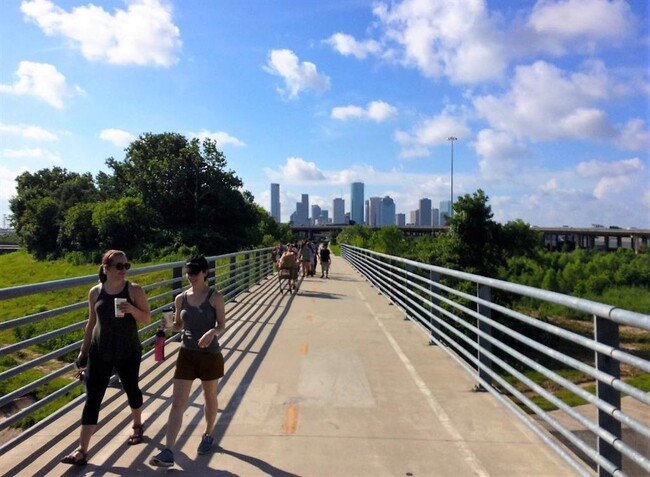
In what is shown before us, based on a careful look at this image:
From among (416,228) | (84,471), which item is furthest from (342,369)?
(416,228)

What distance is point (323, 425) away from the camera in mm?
5562

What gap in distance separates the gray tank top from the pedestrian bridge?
90cm

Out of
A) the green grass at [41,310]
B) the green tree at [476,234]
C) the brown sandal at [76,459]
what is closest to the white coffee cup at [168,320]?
the brown sandal at [76,459]

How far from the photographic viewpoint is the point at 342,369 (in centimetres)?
792

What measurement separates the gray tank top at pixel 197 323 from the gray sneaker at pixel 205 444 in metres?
0.74

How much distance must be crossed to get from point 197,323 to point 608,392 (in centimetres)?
310

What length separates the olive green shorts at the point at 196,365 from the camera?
4.79 metres

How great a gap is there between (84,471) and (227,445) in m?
1.16

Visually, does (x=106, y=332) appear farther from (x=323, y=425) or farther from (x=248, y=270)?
(x=248, y=270)

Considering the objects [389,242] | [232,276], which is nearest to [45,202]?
[389,242]

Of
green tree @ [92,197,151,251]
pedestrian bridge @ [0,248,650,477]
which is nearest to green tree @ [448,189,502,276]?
pedestrian bridge @ [0,248,650,477]

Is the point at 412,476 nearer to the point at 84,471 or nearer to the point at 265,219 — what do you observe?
the point at 84,471

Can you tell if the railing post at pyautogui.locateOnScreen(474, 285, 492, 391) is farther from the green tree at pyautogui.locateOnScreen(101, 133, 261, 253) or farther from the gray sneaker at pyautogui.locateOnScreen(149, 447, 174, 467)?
the green tree at pyautogui.locateOnScreen(101, 133, 261, 253)

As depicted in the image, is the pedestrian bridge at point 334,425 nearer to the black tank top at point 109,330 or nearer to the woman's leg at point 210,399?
the woman's leg at point 210,399
